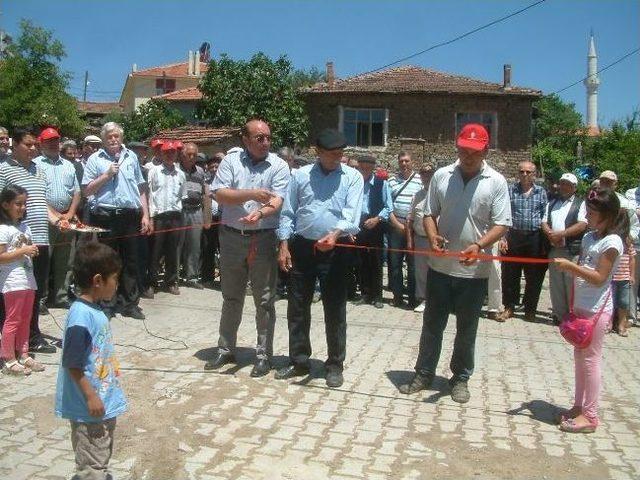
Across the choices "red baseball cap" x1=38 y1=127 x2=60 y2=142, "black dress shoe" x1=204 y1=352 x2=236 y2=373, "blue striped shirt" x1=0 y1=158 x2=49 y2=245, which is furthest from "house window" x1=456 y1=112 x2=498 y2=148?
"black dress shoe" x1=204 y1=352 x2=236 y2=373

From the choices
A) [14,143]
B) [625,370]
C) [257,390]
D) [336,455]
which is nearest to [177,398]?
[257,390]

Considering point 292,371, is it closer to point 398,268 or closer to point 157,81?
point 398,268

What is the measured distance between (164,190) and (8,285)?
3960 millimetres

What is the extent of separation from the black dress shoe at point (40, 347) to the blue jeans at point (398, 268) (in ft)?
16.8

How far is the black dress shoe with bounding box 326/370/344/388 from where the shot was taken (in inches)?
238

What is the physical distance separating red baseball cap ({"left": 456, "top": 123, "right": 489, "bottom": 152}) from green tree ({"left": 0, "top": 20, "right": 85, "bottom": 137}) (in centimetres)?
3335

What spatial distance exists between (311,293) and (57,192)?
3696mm

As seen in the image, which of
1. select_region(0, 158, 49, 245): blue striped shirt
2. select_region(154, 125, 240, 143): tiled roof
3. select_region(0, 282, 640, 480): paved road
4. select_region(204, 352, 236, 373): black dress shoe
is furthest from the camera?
select_region(154, 125, 240, 143): tiled roof

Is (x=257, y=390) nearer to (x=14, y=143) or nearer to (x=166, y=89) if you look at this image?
(x=14, y=143)

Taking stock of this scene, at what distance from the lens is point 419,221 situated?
9586 millimetres

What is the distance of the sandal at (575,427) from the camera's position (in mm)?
5184

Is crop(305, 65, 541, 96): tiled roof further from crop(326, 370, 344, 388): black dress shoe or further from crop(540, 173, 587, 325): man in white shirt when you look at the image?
crop(326, 370, 344, 388): black dress shoe

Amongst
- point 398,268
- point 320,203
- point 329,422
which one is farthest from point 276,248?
point 398,268

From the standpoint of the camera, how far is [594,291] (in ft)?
17.1
